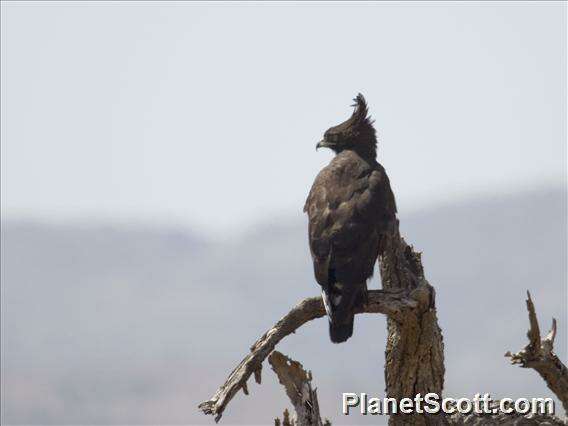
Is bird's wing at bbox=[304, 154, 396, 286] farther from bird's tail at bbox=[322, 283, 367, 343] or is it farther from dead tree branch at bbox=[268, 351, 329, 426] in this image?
dead tree branch at bbox=[268, 351, 329, 426]

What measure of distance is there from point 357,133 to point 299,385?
198 inches

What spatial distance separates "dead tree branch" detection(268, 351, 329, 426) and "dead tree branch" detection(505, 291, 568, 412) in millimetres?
3379

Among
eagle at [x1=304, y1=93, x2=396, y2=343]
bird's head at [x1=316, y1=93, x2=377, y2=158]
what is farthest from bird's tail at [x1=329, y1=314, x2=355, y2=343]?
bird's head at [x1=316, y1=93, x2=377, y2=158]

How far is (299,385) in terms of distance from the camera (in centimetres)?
2191

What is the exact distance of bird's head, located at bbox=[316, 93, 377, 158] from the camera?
24.7 metres

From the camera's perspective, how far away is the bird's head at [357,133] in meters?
24.7

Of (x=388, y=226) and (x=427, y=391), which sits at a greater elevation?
(x=388, y=226)

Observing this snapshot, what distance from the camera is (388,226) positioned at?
73.8ft

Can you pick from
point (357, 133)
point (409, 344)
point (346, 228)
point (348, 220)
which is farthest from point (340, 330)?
point (357, 133)

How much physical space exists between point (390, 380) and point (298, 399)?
1775 mm

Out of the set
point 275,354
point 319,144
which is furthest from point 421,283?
point 319,144

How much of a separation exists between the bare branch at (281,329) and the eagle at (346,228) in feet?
0.72

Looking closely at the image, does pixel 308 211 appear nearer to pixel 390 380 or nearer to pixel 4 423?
pixel 390 380

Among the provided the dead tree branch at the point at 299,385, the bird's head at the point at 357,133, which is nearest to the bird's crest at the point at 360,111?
the bird's head at the point at 357,133
